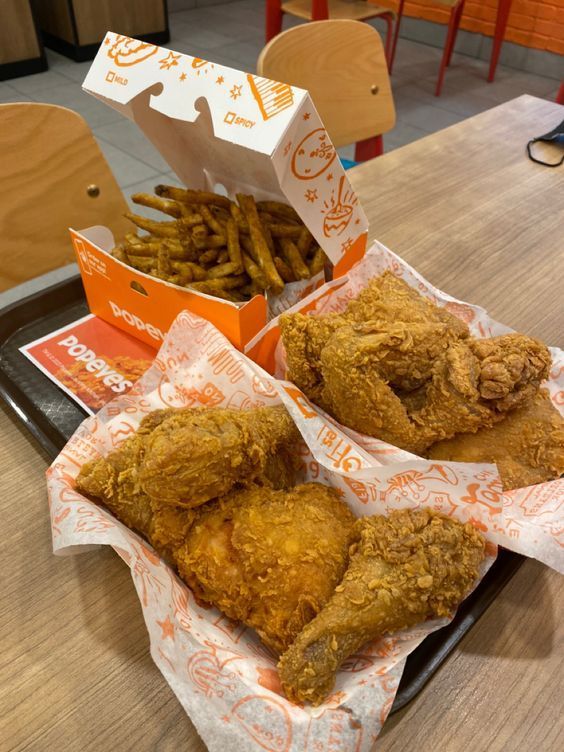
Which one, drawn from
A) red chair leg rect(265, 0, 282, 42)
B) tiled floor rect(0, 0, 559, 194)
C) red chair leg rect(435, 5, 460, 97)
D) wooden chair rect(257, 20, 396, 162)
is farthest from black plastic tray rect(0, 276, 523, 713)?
red chair leg rect(435, 5, 460, 97)

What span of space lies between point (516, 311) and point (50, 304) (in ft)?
4.24

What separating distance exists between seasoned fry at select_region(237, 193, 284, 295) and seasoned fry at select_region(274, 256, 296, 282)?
0.03 meters

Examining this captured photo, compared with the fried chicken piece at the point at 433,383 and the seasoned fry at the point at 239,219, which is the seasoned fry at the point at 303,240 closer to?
the seasoned fry at the point at 239,219

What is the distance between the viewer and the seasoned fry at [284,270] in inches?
54.9

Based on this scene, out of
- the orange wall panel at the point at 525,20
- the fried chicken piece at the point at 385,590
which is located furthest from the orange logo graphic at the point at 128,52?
the orange wall panel at the point at 525,20

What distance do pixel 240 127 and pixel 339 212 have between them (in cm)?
30

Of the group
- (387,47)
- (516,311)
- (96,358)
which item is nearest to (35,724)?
(96,358)

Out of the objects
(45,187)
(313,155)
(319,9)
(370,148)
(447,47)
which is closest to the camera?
(313,155)

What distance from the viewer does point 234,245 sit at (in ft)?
4.58

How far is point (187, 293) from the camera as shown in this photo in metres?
1.25

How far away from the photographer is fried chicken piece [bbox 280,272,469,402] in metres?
1.04

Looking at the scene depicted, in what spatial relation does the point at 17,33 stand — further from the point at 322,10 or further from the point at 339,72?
the point at 339,72

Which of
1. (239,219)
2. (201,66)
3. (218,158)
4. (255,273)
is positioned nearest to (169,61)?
(201,66)

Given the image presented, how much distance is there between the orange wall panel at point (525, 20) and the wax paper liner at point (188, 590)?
224 inches
